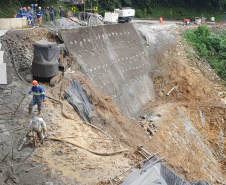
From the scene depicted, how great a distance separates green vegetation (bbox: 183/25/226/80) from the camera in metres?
30.7

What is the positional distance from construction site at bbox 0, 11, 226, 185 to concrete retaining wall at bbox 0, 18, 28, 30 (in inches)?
3.1

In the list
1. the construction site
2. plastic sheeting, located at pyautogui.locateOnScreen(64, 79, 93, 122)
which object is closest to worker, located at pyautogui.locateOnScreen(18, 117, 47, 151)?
the construction site

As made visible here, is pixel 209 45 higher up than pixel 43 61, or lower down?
lower down

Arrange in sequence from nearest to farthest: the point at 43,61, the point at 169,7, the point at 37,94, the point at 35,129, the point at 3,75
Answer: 1. the point at 35,129
2. the point at 37,94
3. the point at 3,75
4. the point at 43,61
5. the point at 169,7

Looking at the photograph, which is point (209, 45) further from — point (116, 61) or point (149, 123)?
point (149, 123)

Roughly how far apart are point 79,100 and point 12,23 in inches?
302

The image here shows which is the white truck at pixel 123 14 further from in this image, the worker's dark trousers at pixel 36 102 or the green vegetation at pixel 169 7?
the worker's dark trousers at pixel 36 102

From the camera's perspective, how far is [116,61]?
80.1 ft

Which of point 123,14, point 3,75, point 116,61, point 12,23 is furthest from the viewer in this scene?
point 123,14

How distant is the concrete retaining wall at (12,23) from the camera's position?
20.6 m

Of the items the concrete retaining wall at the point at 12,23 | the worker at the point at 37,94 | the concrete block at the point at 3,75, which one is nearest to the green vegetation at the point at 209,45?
the concrete retaining wall at the point at 12,23

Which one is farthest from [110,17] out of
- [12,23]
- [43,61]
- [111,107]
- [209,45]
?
[209,45]

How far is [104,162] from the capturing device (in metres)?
12.4

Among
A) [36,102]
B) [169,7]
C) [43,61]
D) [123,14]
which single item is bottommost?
[36,102]
